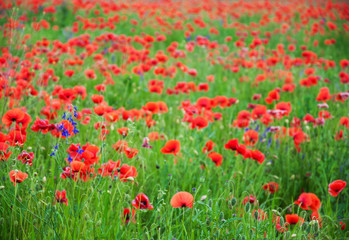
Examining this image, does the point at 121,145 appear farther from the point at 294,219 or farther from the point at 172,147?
the point at 294,219

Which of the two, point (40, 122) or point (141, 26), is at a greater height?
point (141, 26)

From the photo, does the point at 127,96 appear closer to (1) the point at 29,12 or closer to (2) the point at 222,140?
(2) the point at 222,140

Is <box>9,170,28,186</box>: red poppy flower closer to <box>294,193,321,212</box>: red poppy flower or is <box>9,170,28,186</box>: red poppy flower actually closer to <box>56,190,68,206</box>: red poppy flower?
<box>56,190,68,206</box>: red poppy flower

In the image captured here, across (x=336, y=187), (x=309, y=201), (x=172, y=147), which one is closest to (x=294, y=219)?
(x=309, y=201)

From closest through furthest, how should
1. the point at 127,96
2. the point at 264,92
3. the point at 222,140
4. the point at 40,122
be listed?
the point at 40,122 < the point at 222,140 < the point at 127,96 < the point at 264,92

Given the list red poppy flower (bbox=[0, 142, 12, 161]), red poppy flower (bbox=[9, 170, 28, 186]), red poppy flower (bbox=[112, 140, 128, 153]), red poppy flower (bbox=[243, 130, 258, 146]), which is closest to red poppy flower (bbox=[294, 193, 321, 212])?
red poppy flower (bbox=[243, 130, 258, 146])

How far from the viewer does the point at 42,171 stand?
1672 millimetres

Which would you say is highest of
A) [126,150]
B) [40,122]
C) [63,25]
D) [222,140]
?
[63,25]

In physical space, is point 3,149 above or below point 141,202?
above

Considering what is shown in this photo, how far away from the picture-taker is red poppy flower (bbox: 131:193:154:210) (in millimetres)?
1291

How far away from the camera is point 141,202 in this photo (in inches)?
53.1

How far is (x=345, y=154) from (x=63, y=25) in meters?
6.64

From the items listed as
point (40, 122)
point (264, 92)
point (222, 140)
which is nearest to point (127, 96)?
point (222, 140)

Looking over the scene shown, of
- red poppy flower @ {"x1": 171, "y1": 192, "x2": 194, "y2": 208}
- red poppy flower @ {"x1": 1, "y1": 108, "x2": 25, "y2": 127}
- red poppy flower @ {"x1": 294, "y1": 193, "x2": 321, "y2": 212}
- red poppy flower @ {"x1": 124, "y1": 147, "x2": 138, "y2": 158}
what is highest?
red poppy flower @ {"x1": 1, "y1": 108, "x2": 25, "y2": 127}
